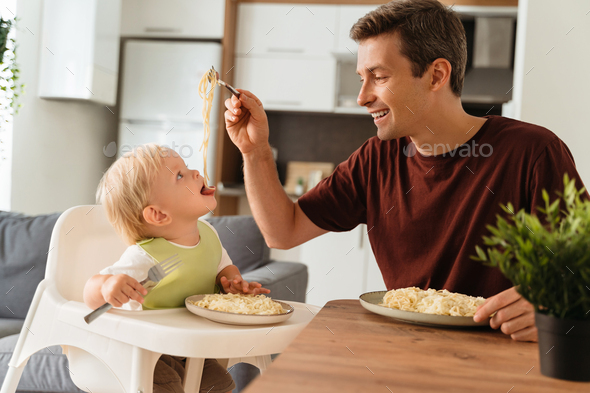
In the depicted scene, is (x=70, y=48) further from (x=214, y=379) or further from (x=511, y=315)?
(x=511, y=315)

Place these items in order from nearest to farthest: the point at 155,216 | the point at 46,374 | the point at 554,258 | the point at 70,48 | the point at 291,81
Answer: the point at 554,258
the point at 155,216
the point at 46,374
the point at 70,48
the point at 291,81

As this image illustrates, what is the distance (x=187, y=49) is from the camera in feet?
13.2

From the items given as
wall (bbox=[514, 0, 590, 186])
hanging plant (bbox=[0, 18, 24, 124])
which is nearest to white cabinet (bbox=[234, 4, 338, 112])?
wall (bbox=[514, 0, 590, 186])

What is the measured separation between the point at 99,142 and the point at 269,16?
1.60 meters

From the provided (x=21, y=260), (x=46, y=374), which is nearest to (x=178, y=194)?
(x=46, y=374)

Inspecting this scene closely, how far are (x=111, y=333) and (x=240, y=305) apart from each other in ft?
0.70

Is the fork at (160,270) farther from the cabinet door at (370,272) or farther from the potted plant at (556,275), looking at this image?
the cabinet door at (370,272)

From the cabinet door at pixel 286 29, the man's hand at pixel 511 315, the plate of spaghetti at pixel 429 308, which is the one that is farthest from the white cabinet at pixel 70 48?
the man's hand at pixel 511 315

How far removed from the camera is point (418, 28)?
4.50 feet

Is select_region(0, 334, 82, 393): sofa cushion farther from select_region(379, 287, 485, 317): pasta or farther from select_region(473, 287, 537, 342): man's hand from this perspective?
select_region(473, 287, 537, 342): man's hand

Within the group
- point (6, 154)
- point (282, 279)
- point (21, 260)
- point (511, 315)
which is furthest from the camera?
point (6, 154)

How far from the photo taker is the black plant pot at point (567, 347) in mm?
571

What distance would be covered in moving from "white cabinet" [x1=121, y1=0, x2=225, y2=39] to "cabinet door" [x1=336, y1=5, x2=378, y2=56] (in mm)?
853

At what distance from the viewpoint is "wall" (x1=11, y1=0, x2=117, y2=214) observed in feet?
10.9
